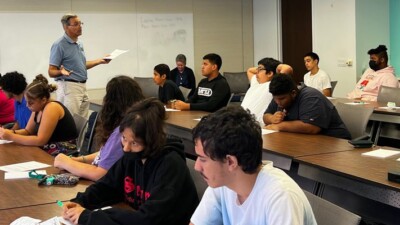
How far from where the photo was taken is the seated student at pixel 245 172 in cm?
140

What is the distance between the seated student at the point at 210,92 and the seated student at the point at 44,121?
166cm

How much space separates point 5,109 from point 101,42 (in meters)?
3.44

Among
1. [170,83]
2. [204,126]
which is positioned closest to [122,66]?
[170,83]

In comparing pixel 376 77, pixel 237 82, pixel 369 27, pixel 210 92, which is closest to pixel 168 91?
pixel 210 92

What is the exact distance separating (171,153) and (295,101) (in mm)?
1946

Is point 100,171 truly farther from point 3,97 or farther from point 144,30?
point 144,30

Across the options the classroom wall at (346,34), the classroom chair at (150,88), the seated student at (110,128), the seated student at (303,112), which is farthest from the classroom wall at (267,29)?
the seated student at (110,128)

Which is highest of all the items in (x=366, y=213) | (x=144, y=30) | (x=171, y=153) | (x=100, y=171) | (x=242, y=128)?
(x=144, y=30)

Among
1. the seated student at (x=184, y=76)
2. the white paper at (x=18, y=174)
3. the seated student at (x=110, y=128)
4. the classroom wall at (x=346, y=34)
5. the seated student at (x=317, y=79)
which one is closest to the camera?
the seated student at (x=110, y=128)

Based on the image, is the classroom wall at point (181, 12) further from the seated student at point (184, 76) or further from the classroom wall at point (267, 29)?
the seated student at point (184, 76)

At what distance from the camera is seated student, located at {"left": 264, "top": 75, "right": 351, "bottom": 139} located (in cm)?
361

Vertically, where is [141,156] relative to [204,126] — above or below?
below

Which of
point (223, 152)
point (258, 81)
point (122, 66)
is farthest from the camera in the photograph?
point (122, 66)

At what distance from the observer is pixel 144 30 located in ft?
29.7
